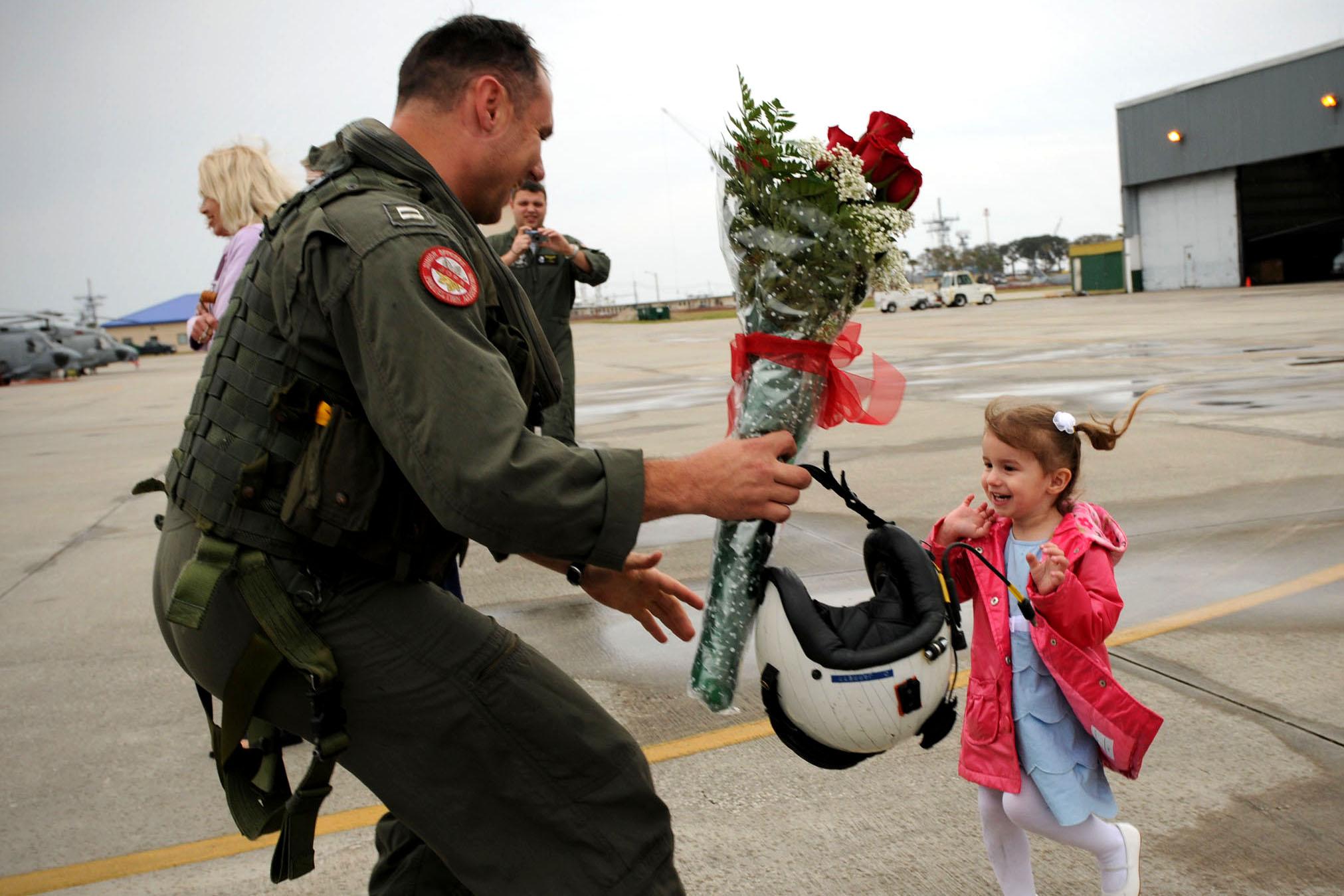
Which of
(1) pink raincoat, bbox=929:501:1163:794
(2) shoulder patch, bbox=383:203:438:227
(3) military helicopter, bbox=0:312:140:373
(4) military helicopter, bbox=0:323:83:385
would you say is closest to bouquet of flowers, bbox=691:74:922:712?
(1) pink raincoat, bbox=929:501:1163:794

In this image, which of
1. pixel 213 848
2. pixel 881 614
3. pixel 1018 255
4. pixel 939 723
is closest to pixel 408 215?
pixel 881 614

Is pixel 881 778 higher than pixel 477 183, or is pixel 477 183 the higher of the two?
pixel 477 183

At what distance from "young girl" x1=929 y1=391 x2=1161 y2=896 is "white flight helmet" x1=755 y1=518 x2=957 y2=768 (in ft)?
1.37

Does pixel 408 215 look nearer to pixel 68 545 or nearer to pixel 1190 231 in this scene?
pixel 68 545

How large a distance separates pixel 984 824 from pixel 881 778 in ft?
2.44

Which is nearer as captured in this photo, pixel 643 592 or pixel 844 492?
pixel 844 492

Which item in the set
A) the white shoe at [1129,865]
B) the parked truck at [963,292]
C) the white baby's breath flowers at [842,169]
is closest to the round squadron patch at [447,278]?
the white baby's breath flowers at [842,169]

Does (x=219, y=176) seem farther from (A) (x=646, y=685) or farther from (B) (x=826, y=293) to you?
(B) (x=826, y=293)

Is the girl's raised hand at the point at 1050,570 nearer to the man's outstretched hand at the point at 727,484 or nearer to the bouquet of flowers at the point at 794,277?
the bouquet of flowers at the point at 794,277

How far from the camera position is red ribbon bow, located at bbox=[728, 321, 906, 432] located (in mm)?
2139

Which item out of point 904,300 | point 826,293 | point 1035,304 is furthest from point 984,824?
point 904,300

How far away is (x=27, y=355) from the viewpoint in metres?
36.5

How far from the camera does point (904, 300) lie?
180ft

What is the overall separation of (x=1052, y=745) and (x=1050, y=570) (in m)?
0.42
